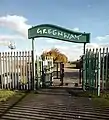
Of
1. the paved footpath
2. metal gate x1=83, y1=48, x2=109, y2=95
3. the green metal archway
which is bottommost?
the paved footpath

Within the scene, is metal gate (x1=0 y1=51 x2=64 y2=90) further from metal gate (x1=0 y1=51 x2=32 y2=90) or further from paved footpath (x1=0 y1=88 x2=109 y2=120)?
paved footpath (x1=0 y1=88 x2=109 y2=120)

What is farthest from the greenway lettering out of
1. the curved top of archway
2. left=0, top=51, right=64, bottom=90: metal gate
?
left=0, top=51, right=64, bottom=90: metal gate

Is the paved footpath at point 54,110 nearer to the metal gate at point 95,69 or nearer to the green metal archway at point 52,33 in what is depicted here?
the metal gate at point 95,69

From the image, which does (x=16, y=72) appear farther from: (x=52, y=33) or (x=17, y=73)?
(x=52, y=33)

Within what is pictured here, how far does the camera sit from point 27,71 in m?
14.0

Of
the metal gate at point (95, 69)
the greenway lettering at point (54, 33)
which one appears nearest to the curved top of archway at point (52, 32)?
the greenway lettering at point (54, 33)

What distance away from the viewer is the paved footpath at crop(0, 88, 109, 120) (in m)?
7.31

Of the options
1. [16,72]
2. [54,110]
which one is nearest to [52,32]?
[16,72]

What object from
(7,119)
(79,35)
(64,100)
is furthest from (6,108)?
(79,35)

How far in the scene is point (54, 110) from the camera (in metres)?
8.20

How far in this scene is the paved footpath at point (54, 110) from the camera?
288 inches

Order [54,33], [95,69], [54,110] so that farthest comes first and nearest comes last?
[54,33], [95,69], [54,110]

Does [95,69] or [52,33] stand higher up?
[52,33]

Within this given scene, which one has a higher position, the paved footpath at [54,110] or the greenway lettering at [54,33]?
the greenway lettering at [54,33]
